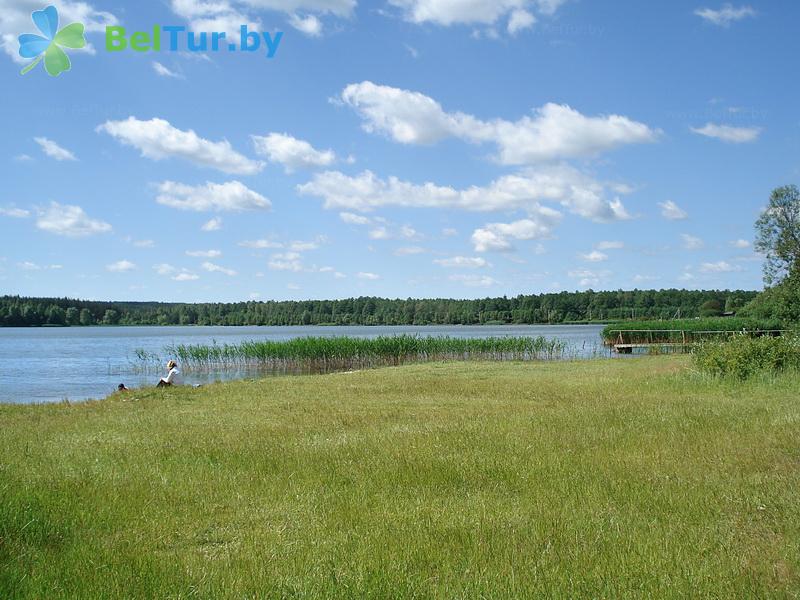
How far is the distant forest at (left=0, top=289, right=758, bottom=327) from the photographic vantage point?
15188 centimetres

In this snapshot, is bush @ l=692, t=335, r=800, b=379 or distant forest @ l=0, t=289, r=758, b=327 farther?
distant forest @ l=0, t=289, r=758, b=327

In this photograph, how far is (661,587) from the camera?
5348 mm

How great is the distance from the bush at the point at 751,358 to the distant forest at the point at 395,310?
113 meters

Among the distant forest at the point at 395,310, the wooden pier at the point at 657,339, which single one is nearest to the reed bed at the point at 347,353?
the wooden pier at the point at 657,339

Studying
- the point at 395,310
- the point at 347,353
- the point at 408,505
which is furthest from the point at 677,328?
the point at 395,310

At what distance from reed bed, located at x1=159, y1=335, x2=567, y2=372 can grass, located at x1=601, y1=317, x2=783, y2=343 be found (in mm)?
16538

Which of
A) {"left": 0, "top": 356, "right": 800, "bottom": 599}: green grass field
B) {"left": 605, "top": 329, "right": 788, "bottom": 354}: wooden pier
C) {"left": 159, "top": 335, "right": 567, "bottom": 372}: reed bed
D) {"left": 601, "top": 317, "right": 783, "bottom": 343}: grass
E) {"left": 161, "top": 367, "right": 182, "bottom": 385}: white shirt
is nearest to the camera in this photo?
{"left": 0, "top": 356, "right": 800, "bottom": 599}: green grass field

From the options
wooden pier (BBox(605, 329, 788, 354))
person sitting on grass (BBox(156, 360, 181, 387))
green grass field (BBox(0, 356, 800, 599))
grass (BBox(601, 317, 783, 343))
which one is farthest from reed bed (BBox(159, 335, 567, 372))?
green grass field (BBox(0, 356, 800, 599))

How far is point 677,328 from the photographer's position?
6178cm

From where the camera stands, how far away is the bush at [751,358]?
2008cm

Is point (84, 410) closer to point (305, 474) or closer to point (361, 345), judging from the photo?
point (305, 474)

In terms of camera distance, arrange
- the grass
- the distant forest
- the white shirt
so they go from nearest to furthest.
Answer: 1. the white shirt
2. the grass
3. the distant forest

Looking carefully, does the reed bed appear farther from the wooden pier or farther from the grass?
the grass

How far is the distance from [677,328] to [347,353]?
110 ft
